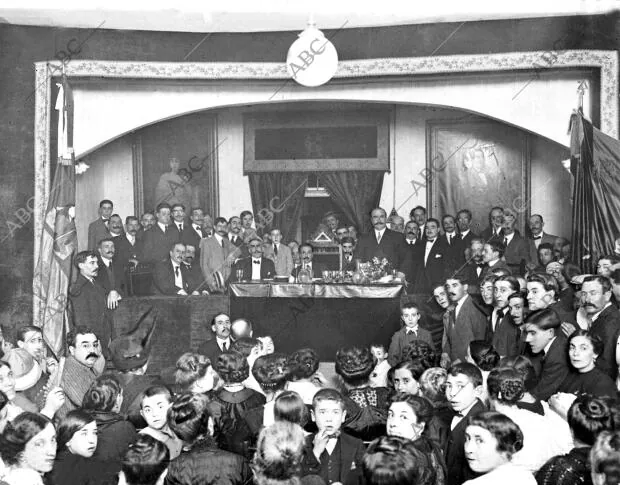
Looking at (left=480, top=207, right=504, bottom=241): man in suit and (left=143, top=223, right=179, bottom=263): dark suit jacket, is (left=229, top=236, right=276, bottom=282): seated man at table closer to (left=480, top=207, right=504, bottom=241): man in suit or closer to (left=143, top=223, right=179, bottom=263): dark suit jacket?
(left=143, top=223, right=179, bottom=263): dark suit jacket

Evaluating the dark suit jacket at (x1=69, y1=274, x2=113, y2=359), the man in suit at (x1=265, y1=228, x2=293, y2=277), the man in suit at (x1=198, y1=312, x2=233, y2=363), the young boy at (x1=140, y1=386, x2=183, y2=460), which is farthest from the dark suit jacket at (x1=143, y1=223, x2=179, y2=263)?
the young boy at (x1=140, y1=386, x2=183, y2=460)

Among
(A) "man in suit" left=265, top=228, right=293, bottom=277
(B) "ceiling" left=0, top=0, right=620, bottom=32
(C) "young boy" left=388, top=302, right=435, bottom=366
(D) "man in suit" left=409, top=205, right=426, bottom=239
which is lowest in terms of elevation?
(C) "young boy" left=388, top=302, right=435, bottom=366

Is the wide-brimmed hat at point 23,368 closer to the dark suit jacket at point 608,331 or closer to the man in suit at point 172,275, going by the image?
the dark suit jacket at point 608,331

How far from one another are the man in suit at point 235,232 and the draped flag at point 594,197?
4.83m

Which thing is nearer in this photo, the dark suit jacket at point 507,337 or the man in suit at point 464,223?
the dark suit jacket at point 507,337

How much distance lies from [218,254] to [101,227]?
169 cm

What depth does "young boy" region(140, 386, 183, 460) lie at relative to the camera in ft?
13.1

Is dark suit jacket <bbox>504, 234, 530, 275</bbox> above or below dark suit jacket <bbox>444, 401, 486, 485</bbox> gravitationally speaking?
above

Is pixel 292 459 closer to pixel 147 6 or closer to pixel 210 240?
pixel 147 6

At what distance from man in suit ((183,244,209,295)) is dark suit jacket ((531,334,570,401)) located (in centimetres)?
585

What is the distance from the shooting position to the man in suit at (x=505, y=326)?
6.27 m

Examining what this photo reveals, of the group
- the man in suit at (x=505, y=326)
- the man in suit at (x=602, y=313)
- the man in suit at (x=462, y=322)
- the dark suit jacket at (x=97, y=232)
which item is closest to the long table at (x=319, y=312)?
the man in suit at (x=462, y=322)

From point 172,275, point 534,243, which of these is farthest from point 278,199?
point 534,243

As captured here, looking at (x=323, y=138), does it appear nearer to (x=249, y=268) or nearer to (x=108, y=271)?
(x=249, y=268)
